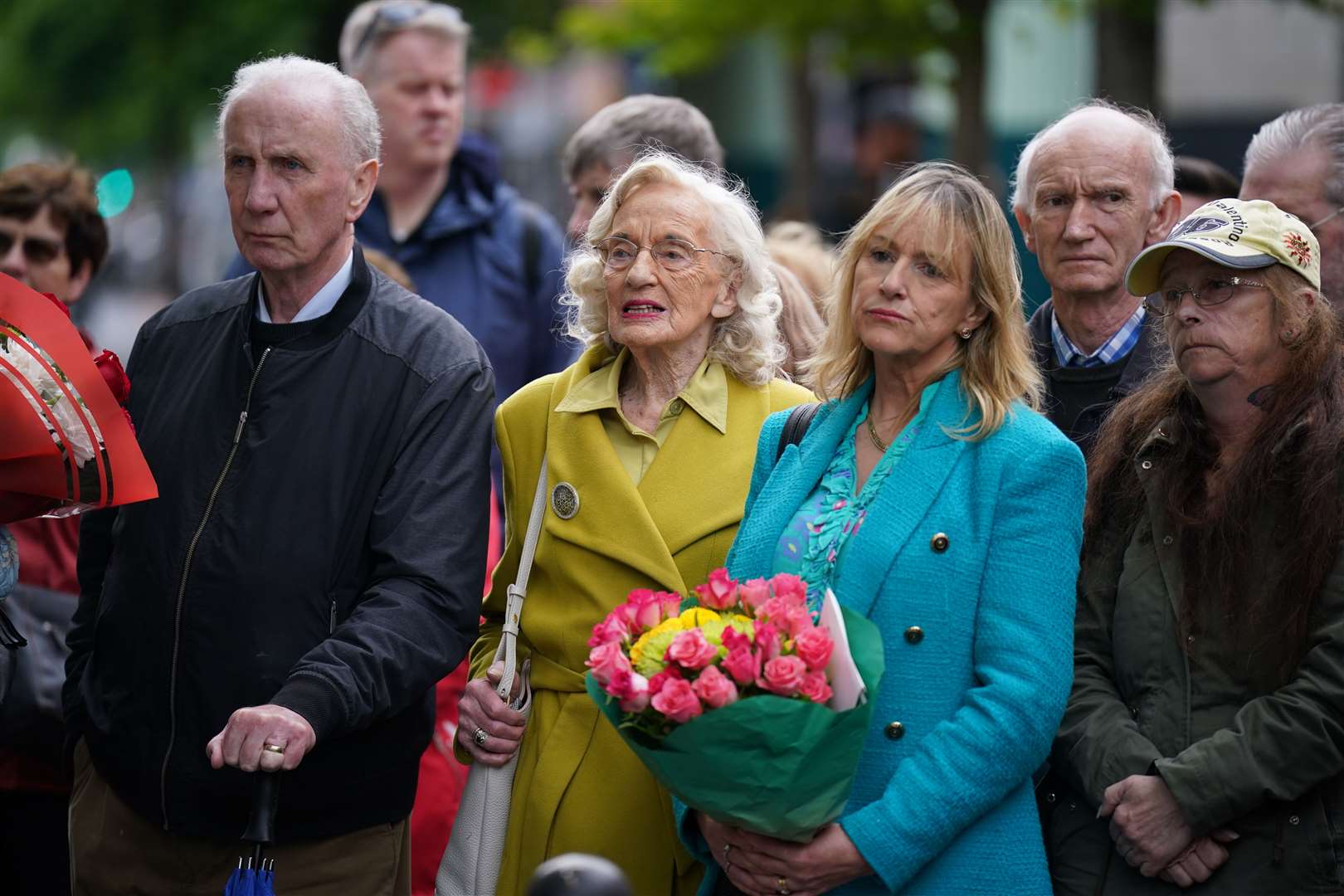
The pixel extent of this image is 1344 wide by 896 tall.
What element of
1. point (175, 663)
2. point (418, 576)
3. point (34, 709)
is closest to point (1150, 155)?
point (418, 576)

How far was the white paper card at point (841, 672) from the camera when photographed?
3340mm

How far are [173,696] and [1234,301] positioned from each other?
2.69 meters

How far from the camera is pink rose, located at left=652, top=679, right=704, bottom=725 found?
3.27 meters

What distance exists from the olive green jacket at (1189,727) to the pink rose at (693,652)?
3.45 feet

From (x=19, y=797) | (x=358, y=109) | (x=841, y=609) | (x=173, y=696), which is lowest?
(x=19, y=797)

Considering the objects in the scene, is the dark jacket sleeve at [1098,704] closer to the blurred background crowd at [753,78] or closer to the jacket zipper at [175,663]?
the jacket zipper at [175,663]

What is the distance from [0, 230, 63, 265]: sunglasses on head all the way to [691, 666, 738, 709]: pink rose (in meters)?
3.83

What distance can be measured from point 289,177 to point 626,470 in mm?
1150

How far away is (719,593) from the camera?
3.51 m

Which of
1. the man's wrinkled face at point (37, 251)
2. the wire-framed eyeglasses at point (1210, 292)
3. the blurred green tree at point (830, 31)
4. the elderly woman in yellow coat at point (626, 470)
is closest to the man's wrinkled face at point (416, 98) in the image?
the man's wrinkled face at point (37, 251)

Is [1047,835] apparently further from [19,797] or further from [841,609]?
[19,797]

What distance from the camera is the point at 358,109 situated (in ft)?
14.9

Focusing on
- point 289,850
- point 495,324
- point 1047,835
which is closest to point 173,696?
point 289,850

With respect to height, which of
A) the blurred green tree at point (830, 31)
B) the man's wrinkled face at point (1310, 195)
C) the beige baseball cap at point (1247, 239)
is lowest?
the blurred green tree at point (830, 31)
